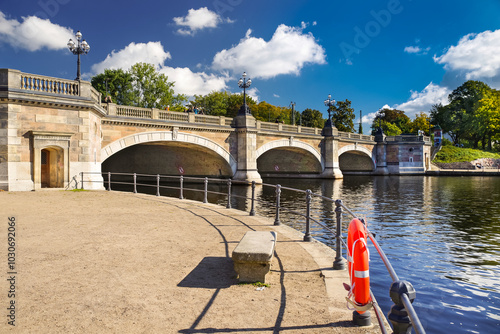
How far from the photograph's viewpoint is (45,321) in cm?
333

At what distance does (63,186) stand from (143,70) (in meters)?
32.7

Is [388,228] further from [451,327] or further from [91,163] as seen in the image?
[91,163]

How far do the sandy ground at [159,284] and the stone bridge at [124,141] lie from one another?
9926 millimetres

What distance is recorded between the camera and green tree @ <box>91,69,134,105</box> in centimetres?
4759

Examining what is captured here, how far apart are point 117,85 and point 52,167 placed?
34260 mm

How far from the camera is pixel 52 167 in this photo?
1767 cm

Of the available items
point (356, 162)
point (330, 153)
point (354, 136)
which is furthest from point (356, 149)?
point (356, 162)

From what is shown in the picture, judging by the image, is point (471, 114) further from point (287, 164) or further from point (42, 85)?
point (42, 85)

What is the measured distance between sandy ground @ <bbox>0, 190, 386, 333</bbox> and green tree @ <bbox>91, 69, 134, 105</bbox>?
43.4 meters

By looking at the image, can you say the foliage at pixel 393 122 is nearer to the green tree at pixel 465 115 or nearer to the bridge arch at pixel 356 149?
the green tree at pixel 465 115

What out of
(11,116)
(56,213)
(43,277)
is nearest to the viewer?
(43,277)

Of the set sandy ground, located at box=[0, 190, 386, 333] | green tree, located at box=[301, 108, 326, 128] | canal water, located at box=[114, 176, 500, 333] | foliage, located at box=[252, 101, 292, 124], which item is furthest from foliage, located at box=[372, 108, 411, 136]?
sandy ground, located at box=[0, 190, 386, 333]

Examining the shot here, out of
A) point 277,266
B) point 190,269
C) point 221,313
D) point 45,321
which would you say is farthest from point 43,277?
point 277,266

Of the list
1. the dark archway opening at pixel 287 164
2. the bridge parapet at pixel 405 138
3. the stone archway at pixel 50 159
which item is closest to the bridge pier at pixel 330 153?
the dark archway opening at pixel 287 164
